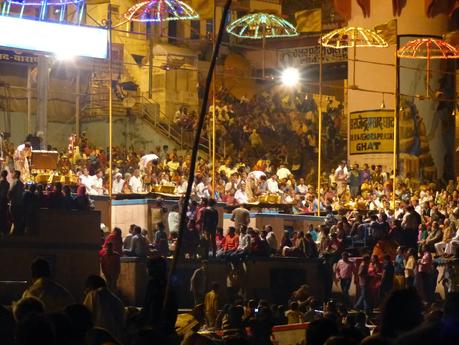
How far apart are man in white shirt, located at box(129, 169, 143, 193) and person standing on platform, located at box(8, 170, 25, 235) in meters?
9.00

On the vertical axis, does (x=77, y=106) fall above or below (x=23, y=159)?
above

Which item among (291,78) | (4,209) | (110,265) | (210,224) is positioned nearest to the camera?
(4,209)

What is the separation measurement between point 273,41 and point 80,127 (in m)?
16.6

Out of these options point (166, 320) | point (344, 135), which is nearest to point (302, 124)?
point (344, 135)

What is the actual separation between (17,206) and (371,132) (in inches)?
1016

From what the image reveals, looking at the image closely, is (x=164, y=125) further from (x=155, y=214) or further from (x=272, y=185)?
(x=155, y=214)

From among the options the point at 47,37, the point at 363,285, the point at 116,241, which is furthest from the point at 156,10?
the point at 363,285

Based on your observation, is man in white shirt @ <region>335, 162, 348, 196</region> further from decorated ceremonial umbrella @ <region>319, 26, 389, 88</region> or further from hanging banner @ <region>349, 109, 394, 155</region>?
hanging banner @ <region>349, 109, 394, 155</region>

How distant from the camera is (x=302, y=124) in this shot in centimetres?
5444

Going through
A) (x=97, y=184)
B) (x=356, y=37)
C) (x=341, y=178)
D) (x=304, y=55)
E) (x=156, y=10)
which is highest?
(x=304, y=55)

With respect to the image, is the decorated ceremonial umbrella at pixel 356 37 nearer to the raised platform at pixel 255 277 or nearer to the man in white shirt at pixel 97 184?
the man in white shirt at pixel 97 184

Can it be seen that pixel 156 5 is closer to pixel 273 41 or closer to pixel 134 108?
pixel 134 108

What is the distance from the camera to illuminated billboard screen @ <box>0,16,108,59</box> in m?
34.8

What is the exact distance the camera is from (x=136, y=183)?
34.6 m
